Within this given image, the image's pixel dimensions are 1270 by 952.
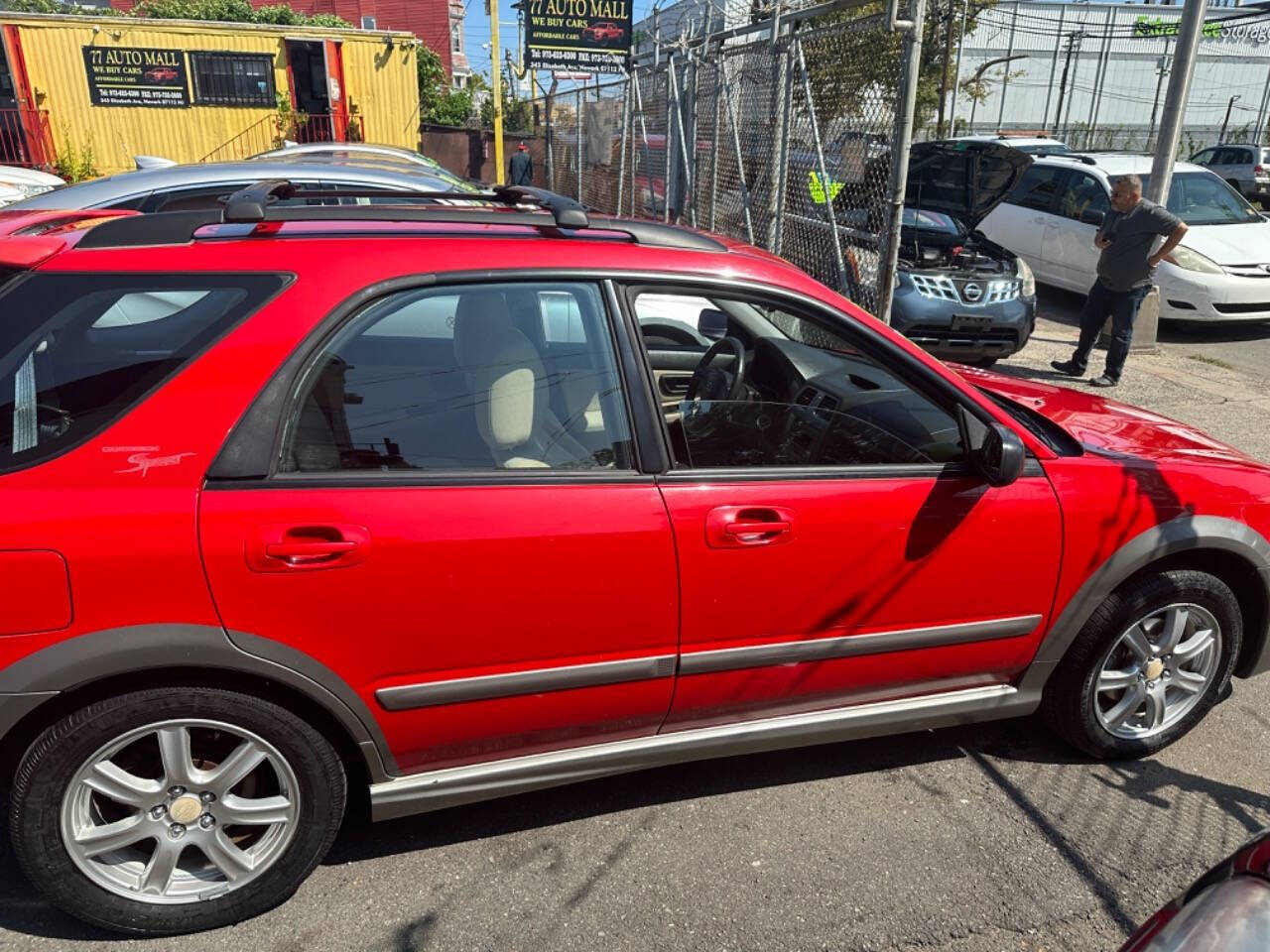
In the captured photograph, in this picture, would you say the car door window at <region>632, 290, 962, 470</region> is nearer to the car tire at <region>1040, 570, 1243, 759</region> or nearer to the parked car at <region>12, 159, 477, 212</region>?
the car tire at <region>1040, 570, 1243, 759</region>

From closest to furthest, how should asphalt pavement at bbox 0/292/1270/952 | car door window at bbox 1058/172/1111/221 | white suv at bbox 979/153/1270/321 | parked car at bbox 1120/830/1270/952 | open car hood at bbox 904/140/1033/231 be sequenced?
parked car at bbox 1120/830/1270/952 < asphalt pavement at bbox 0/292/1270/952 < open car hood at bbox 904/140/1033/231 < white suv at bbox 979/153/1270/321 < car door window at bbox 1058/172/1111/221

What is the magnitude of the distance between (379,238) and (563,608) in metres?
1.04

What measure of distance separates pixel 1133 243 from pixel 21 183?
992 centimetres

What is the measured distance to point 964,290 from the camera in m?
7.80

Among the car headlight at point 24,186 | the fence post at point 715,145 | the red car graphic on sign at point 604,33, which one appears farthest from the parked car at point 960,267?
the red car graphic on sign at point 604,33

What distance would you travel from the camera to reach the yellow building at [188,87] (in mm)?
18156

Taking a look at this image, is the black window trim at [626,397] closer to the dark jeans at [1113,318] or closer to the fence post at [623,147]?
the dark jeans at [1113,318]

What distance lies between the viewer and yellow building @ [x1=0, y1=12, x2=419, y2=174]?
1816cm

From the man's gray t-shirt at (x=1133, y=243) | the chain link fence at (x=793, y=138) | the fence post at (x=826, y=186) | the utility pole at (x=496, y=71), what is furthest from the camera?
the utility pole at (x=496, y=71)

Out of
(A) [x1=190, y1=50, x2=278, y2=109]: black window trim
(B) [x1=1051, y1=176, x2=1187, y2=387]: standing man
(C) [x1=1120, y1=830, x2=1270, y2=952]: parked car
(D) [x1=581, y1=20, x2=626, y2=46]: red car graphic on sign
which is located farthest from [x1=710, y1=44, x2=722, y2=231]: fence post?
(A) [x1=190, y1=50, x2=278, y2=109]: black window trim

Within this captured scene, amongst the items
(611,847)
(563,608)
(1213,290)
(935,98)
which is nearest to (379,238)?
(563,608)

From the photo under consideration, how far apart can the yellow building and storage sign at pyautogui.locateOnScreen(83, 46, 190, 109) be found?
0.02m

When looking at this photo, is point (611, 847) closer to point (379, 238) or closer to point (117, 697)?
point (117, 697)

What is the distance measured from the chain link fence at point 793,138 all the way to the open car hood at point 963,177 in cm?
145
